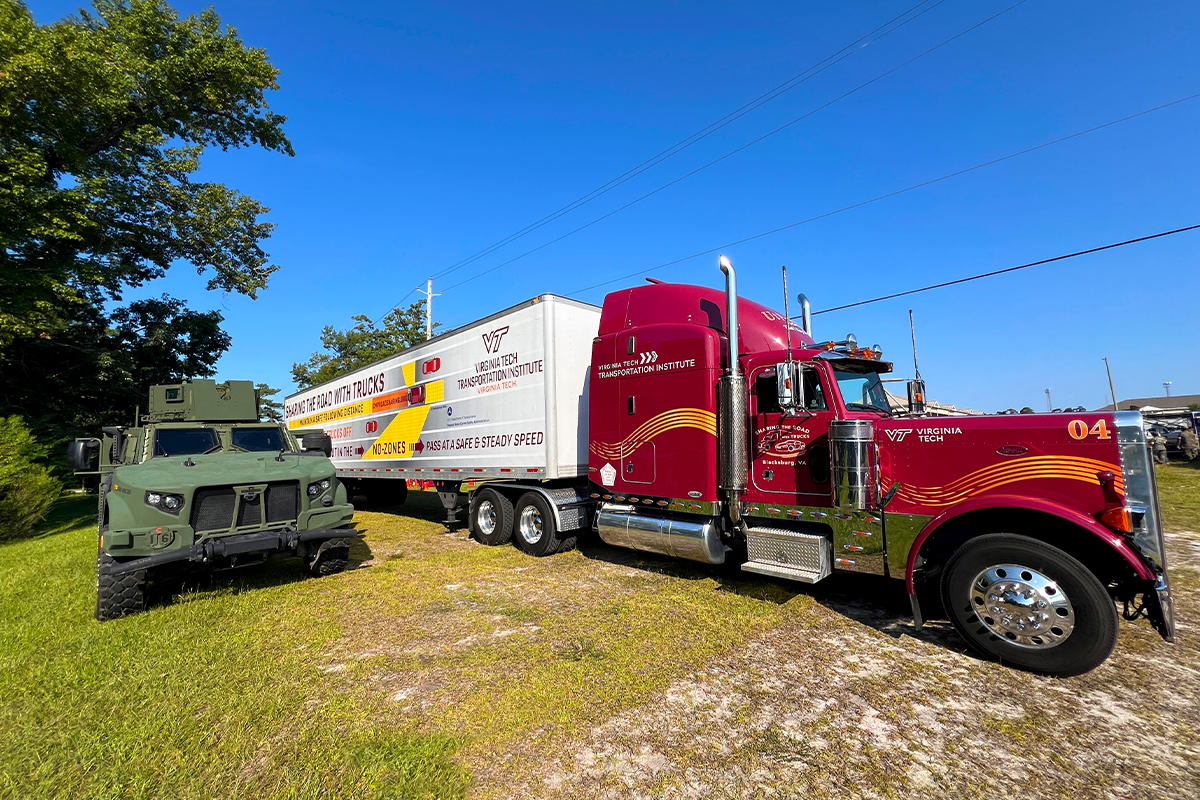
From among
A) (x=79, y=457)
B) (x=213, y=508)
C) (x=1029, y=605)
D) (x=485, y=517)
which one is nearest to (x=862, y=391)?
(x=1029, y=605)

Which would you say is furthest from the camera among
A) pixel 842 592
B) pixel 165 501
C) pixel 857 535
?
pixel 842 592

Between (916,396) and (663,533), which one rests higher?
(916,396)

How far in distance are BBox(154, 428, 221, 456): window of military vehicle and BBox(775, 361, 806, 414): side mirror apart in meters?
7.76

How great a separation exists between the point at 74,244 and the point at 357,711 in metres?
19.4

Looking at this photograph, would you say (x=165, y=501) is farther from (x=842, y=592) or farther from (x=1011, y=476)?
(x=1011, y=476)

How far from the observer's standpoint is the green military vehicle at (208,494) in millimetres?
5430

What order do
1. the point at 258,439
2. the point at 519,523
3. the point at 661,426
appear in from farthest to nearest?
1. the point at 519,523
2. the point at 258,439
3. the point at 661,426

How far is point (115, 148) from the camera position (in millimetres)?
15734

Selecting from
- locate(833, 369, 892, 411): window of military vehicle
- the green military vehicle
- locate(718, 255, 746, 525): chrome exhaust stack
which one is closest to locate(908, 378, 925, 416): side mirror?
locate(833, 369, 892, 411): window of military vehicle

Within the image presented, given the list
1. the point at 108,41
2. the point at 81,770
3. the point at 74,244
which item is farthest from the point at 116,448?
the point at 108,41

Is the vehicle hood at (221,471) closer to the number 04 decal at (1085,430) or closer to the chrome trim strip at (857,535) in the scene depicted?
the chrome trim strip at (857,535)

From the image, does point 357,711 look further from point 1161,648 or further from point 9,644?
point 1161,648

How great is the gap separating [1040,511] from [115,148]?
2364 cm

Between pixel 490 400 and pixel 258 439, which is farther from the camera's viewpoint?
pixel 490 400
